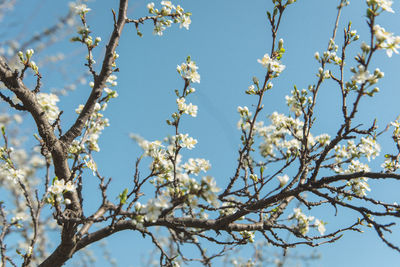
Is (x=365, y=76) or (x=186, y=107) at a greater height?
(x=186, y=107)

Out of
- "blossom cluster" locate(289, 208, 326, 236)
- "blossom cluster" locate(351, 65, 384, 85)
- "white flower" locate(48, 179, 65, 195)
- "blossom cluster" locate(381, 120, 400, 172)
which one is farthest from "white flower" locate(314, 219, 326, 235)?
"white flower" locate(48, 179, 65, 195)

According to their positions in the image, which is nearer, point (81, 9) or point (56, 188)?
point (56, 188)

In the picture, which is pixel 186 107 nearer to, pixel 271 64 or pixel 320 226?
pixel 271 64

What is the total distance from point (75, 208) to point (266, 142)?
3712mm

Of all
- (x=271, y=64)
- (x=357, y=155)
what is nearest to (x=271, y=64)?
(x=271, y=64)

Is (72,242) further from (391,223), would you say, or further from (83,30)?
(391,223)

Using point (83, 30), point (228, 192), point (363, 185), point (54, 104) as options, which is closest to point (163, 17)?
point (83, 30)

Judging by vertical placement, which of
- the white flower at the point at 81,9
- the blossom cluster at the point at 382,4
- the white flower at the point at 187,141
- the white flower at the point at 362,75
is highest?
the white flower at the point at 81,9

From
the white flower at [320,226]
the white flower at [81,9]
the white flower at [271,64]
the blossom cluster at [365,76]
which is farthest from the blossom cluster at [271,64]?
the white flower at [320,226]

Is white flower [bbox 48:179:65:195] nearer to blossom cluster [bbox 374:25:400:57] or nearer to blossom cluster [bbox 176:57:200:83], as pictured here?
blossom cluster [bbox 176:57:200:83]

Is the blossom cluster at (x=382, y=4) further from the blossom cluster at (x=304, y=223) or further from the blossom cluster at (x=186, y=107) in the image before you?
the blossom cluster at (x=304, y=223)

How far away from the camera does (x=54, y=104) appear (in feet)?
11.1

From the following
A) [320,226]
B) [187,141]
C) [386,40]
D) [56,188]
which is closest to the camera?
[386,40]

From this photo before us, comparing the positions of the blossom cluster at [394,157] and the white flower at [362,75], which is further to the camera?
the blossom cluster at [394,157]
